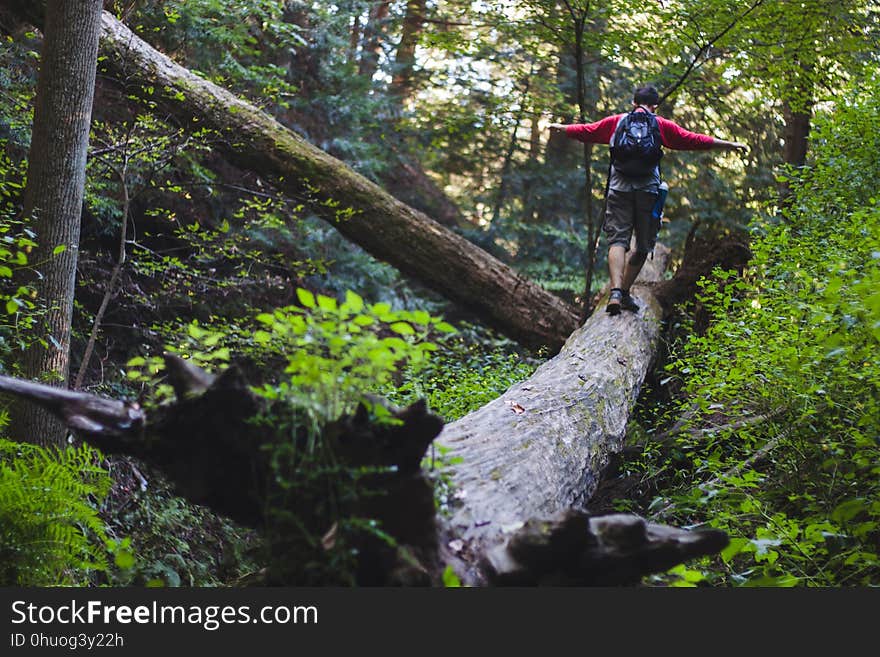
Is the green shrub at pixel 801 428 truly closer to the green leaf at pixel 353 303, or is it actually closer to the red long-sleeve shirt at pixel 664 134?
the red long-sleeve shirt at pixel 664 134

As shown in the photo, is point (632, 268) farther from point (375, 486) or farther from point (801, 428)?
point (375, 486)

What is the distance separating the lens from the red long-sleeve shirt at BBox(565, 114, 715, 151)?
7414mm

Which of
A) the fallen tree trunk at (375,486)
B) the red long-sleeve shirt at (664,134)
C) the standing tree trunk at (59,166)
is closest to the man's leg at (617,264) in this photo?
the red long-sleeve shirt at (664,134)

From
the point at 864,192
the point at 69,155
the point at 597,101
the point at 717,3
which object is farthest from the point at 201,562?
the point at 597,101

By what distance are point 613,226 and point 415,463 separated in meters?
5.62

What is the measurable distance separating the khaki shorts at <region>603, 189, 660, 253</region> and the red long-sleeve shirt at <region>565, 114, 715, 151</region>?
0.56 meters

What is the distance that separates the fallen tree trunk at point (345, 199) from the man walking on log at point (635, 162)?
180 centimetres

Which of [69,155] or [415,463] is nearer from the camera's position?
[415,463]

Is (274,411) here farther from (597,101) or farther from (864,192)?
(597,101)

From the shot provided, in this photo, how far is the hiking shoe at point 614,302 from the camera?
789cm

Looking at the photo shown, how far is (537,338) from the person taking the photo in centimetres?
952

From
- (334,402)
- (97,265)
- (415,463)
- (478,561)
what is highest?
(97,265)

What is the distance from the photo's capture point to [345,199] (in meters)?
9.02

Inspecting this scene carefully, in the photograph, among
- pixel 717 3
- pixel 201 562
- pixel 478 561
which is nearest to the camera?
pixel 478 561
